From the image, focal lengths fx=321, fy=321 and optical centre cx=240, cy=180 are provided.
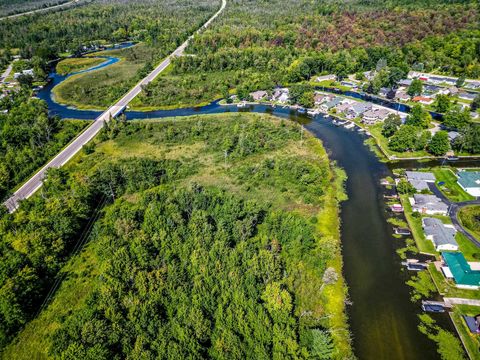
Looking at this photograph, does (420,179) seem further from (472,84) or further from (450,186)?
(472,84)

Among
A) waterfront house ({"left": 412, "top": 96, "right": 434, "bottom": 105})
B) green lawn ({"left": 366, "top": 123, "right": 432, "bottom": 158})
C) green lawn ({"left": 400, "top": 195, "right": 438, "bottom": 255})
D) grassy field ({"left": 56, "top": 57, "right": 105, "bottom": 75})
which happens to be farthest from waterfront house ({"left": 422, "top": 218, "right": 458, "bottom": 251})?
grassy field ({"left": 56, "top": 57, "right": 105, "bottom": 75})

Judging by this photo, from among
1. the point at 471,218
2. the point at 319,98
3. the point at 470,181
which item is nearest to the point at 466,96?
the point at 319,98

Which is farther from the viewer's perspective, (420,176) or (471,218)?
(420,176)

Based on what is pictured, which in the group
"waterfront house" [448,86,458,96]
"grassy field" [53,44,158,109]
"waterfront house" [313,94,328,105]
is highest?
"waterfront house" [448,86,458,96]

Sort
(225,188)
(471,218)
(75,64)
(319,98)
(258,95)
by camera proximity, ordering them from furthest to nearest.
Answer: (75,64)
(258,95)
(319,98)
(225,188)
(471,218)

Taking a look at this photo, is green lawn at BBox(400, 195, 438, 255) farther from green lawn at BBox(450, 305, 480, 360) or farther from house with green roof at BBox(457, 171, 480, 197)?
house with green roof at BBox(457, 171, 480, 197)

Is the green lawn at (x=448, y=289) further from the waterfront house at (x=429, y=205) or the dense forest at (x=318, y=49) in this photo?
the dense forest at (x=318, y=49)

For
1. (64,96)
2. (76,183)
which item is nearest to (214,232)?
(76,183)
